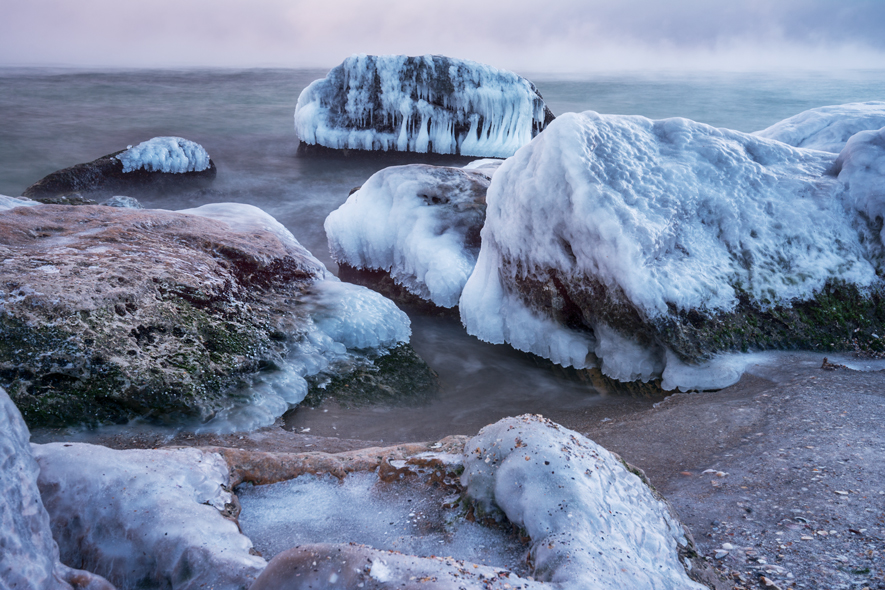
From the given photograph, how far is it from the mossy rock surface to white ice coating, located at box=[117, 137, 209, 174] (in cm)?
857

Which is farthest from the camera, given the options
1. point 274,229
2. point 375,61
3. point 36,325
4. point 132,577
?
point 375,61

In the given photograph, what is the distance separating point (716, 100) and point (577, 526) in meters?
29.1

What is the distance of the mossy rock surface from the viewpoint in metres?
3.59

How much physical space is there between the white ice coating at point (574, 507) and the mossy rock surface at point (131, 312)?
2464 mm

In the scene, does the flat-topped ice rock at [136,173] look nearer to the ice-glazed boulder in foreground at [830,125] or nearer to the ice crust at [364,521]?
the ice crust at [364,521]

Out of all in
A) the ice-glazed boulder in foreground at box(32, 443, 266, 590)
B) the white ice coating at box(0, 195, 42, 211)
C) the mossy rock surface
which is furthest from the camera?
the white ice coating at box(0, 195, 42, 211)

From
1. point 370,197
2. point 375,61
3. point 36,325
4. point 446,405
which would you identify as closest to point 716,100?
point 375,61

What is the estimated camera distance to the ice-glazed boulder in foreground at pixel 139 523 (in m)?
1.75

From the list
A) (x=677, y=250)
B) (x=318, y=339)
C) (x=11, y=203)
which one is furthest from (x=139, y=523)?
(x=11, y=203)

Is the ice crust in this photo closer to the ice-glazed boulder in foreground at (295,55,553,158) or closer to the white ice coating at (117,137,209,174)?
the white ice coating at (117,137,209,174)

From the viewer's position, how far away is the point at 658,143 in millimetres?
5148

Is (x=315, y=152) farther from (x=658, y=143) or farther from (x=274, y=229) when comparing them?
(x=658, y=143)

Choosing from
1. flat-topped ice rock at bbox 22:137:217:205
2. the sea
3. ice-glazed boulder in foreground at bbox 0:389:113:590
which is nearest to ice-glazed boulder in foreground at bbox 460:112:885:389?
the sea

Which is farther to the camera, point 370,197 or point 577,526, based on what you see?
point 370,197
